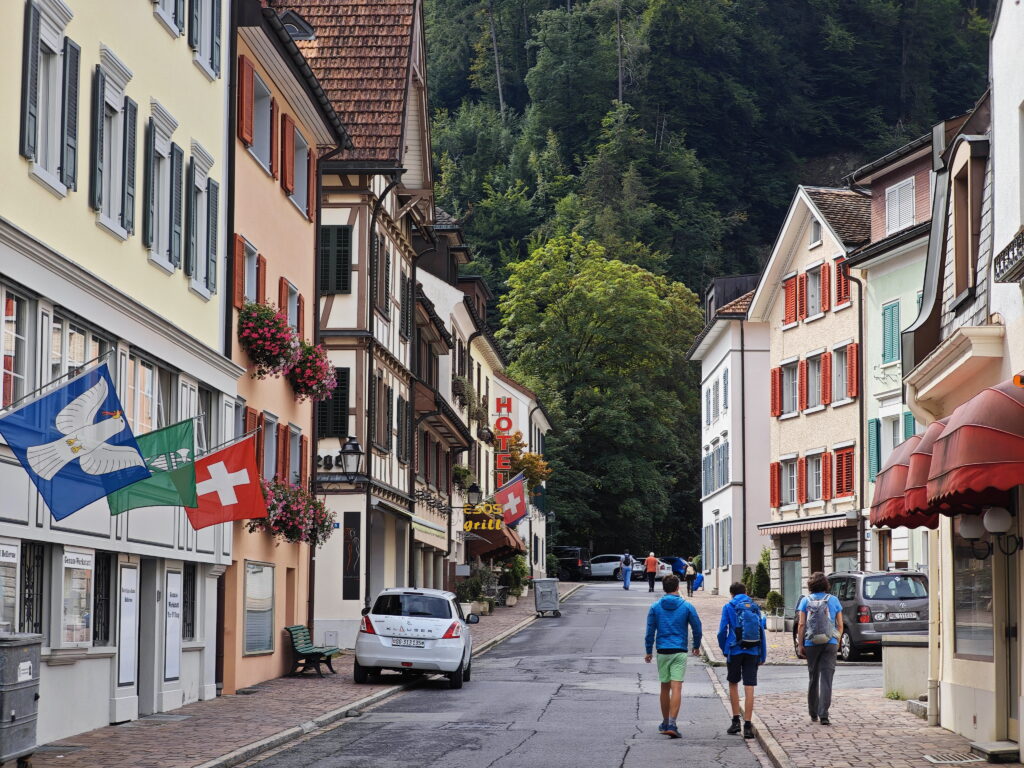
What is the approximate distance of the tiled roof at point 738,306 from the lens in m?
57.0

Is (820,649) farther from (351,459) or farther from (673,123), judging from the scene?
(673,123)

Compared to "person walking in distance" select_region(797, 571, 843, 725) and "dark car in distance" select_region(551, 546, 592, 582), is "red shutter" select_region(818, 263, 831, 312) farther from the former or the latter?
"dark car in distance" select_region(551, 546, 592, 582)

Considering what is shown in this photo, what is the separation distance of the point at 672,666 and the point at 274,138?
12.1 metres

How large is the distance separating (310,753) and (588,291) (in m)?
65.4

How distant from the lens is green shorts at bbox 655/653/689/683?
17469mm

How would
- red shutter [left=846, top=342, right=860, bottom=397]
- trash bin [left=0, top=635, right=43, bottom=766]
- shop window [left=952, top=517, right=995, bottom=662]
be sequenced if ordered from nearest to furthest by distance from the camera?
trash bin [left=0, top=635, right=43, bottom=766], shop window [left=952, top=517, right=995, bottom=662], red shutter [left=846, top=342, right=860, bottom=397]

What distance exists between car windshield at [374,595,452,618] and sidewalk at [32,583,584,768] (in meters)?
1.16

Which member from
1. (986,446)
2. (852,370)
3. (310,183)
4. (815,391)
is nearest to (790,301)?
(815,391)

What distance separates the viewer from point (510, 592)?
182 ft

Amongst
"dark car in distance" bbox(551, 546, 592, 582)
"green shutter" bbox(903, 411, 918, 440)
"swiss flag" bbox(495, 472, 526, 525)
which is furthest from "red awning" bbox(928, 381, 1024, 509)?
"dark car in distance" bbox(551, 546, 592, 582)

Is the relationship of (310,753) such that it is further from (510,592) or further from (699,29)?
(699,29)

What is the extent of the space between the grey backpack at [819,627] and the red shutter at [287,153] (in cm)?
1227

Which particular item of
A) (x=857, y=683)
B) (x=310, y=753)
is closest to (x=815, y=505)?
(x=857, y=683)

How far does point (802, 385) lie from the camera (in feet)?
154
